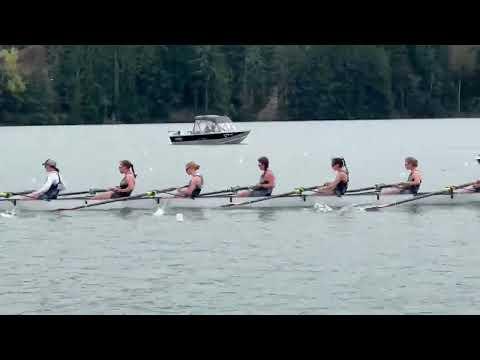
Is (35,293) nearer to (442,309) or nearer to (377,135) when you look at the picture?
(442,309)

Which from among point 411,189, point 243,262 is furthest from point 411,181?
point 243,262

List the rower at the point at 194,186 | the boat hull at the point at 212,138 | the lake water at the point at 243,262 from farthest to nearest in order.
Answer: the boat hull at the point at 212,138, the rower at the point at 194,186, the lake water at the point at 243,262

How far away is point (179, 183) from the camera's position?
2058 inches

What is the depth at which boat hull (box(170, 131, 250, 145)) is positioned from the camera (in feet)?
279

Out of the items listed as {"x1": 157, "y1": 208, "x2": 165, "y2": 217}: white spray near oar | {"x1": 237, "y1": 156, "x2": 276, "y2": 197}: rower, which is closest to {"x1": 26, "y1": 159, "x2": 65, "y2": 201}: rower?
{"x1": 157, "y1": 208, "x2": 165, "y2": 217}: white spray near oar

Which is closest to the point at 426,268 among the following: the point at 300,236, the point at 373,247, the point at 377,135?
the point at 373,247

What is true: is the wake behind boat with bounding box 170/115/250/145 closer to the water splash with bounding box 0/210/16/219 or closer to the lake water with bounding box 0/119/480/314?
the lake water with bounding box 0/119/480/314

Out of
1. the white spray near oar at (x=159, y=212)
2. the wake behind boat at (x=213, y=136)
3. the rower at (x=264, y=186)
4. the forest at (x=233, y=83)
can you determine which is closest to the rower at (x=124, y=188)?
the white spray near oar at (x=159, y=212)

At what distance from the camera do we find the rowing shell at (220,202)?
33.6 meters

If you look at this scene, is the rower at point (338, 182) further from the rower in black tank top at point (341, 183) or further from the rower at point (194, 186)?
the rower at point (194, 186)

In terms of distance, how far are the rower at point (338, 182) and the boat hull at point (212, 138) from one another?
50.7 m

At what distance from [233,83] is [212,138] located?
63625mm

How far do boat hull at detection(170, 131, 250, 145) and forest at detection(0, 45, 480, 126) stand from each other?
50.3 metres
